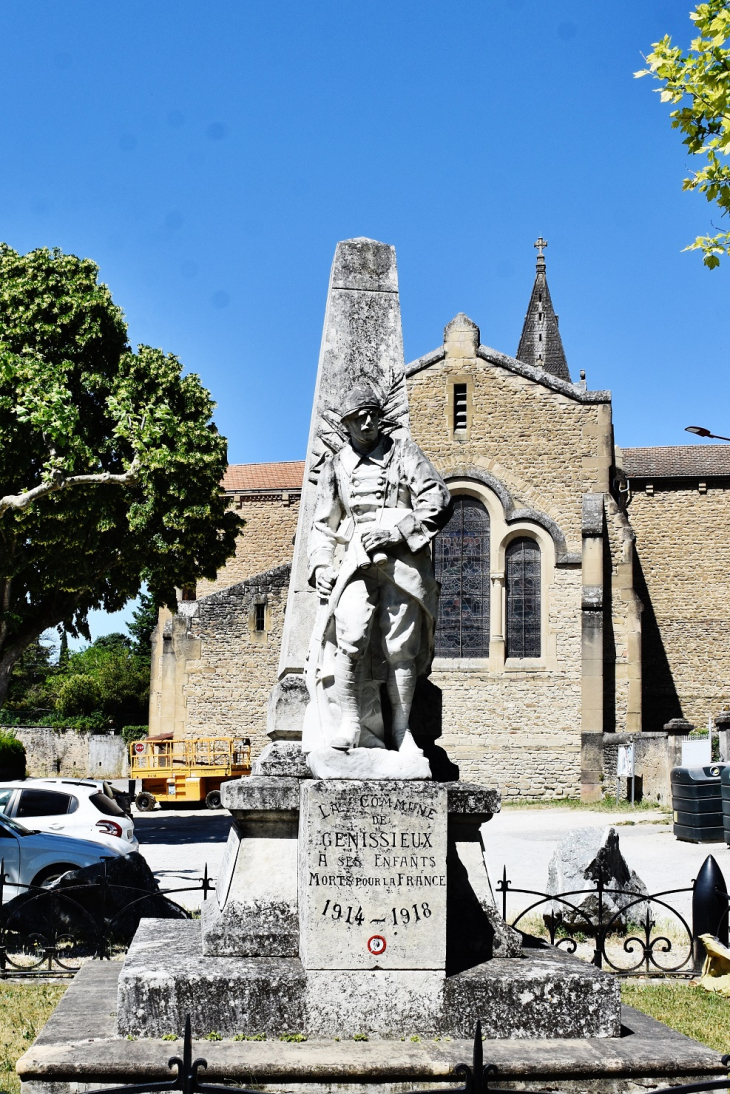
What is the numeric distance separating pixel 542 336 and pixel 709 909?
42.4 metres

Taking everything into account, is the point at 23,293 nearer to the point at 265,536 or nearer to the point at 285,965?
the point at 285,965

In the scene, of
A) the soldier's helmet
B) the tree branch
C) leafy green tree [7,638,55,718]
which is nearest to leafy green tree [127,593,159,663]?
leafy green tree [7,638,55,718]

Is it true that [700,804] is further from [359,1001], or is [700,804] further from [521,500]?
[359,1001]

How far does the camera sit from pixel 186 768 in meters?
28.5

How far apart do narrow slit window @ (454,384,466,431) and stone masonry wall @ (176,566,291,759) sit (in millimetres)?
6280

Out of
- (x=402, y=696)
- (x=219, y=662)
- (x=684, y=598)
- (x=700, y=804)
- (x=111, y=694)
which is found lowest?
(x=700, y=804)

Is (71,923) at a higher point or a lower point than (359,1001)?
lower

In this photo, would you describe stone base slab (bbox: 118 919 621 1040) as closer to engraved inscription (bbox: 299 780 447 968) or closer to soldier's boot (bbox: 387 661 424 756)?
engraved inscription (bbox: 299 780 447 968)

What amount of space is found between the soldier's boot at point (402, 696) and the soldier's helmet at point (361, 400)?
1.25 m

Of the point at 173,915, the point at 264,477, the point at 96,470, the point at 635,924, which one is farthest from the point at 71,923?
the point at 264,477

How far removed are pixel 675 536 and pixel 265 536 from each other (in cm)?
1359

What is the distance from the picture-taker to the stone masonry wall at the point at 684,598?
37.2 metres

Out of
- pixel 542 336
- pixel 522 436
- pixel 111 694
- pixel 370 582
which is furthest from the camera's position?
pixel 542 336

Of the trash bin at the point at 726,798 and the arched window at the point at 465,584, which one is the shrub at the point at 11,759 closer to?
the arched window at the point at 465,584
